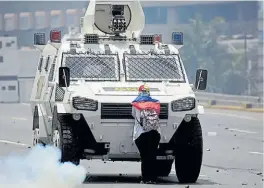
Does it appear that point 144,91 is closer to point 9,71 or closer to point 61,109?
point 61,109

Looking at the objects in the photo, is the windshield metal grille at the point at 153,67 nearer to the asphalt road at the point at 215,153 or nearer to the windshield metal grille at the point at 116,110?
the windshield metal grille at the point at 116,110

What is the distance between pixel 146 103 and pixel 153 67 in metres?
1.90

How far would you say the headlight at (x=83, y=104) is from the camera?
19428mm

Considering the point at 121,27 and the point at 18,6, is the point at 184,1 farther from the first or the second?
the point at 121,27

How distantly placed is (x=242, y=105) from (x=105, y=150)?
35600 mm

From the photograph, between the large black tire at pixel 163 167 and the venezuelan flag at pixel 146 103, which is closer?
the venezuelan flag at pixel 146 103

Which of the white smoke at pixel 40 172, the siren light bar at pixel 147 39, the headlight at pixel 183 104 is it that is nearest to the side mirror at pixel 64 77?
the white smoke at pixel 40 172

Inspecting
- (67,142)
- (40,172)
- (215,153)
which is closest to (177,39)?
(67,142)

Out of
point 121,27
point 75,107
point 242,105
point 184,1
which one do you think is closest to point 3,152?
point 121,27

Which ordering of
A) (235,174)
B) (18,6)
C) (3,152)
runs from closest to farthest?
(235,174) < (3,152) < (18,6)

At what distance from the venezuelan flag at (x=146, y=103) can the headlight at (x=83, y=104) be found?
0.65m

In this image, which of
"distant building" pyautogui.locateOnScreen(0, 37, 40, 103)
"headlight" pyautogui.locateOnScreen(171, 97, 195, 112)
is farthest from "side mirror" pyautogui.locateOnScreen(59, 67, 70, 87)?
"distant building" pyautogui.locateOnScreen(0, 37, 40, 103)

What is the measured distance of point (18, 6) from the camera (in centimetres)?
6134

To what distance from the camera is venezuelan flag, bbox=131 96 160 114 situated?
1911cm
